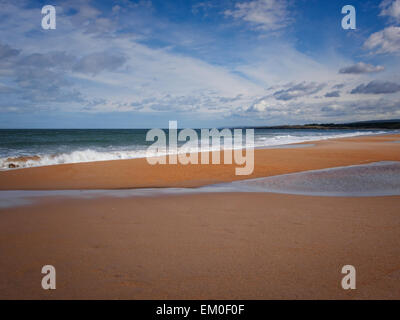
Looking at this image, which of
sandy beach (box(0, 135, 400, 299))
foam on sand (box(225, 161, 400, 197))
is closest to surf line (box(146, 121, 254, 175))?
foam on sand (box(225, 161, 400, 197))

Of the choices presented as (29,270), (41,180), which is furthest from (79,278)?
(41,180)

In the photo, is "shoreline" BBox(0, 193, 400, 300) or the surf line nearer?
"shoreline" BBox(0, 193, 400, 300)

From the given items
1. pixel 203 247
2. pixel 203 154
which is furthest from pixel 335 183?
pixel 203 154

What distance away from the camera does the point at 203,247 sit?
346cm

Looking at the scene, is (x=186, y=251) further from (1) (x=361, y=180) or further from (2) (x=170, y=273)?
(1) (x=361, y=180)

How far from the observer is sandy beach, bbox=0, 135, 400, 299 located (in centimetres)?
259

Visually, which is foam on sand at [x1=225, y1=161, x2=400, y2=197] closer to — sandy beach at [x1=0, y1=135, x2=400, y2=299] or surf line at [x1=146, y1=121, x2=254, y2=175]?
sandy beach at [x1=0, y1=135, x2=400, y2=299]

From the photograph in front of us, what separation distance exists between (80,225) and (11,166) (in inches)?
479

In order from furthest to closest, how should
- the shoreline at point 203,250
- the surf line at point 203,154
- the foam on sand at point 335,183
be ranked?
1. the surf line at point 203,154
2. the foam on sand at point 335,183
3. the shoreline at point 203,250

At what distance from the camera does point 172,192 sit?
710cm

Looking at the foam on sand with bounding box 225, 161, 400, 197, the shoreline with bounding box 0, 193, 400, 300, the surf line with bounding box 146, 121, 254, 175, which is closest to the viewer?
the shoreline with bounding box 0, 193, 400, 300

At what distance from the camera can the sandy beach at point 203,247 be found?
102 inches

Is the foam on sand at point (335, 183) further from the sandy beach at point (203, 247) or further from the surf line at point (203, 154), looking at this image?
the surf line at point (203, 154)

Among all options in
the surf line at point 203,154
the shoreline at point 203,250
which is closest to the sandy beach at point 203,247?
the shoreline at point 203,250
